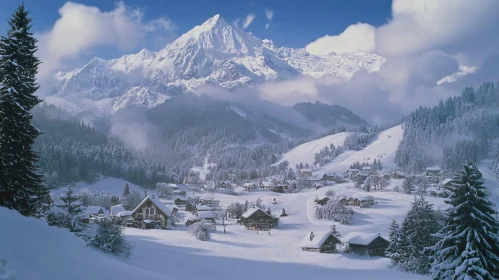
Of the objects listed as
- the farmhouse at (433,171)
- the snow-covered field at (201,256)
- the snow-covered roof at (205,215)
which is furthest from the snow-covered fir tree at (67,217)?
the farmhouse at (433,171)

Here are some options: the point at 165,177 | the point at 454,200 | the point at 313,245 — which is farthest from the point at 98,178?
the point at 454,200

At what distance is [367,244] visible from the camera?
198 feet

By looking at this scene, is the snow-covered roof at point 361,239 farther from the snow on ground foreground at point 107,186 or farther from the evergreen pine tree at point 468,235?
the snow on ground foreground at point 107,186

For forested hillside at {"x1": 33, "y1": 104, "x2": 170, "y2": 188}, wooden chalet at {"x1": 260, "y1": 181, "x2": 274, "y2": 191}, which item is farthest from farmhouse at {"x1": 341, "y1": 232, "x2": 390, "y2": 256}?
wooden chalet at {"x1": 260, "y1": 181, "x2": 274, "y2": 191}

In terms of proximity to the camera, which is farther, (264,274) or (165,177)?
(165,177)

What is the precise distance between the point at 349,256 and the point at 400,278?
55.7ft

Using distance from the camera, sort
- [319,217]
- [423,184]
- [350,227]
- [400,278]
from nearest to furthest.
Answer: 1. [400,278]
2. [350,227]
3. [319,217]
4. [423,184]

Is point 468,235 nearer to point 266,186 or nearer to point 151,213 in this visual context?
point 151,213

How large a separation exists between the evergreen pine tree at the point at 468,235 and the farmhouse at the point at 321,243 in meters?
33.0

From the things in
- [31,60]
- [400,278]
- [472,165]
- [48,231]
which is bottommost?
[400,278]

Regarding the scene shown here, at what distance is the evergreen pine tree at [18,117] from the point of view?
2720 centimetres

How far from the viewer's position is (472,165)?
27.1 m

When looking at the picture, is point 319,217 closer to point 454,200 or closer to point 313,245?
point 313,245

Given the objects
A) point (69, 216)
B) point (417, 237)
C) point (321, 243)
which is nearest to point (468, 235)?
point (417, 237)
